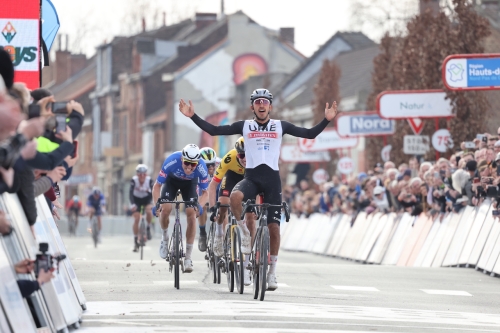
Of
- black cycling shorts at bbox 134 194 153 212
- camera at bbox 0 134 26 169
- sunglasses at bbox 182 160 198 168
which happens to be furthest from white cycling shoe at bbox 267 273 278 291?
black cycling shorts at bbox 134 194 153 212

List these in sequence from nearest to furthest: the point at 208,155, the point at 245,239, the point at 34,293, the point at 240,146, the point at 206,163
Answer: the point at 34,293 < the point at 245,239 < the point at 240,146 < the point at 208,155 < the point at 206,163

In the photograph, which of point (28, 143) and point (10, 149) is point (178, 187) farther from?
point (10, 149)

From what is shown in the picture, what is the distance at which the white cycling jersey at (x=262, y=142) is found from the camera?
14484 mm

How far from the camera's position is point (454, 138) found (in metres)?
31.9

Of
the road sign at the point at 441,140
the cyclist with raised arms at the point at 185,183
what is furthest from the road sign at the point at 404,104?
the cyclist with raised arms at the point at 185,183

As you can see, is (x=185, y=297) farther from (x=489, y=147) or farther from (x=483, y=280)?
Answer: (x=489, y=147)

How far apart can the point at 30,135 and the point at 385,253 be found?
795 inches

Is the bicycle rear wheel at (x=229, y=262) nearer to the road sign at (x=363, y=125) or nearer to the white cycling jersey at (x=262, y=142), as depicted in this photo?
the white cycling jersey at (x=262, y=142)

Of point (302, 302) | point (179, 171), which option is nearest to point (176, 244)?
point (179, 171)

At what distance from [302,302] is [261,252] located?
0.63 metres

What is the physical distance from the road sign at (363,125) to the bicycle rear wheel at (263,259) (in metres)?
22.7

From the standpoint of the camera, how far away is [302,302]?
45.5 ft

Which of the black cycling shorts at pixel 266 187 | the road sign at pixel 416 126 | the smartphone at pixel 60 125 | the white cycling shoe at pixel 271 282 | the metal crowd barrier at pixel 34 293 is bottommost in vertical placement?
the white cycling shoe at pixel 271 282

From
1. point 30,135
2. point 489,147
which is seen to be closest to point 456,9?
point 489,147
